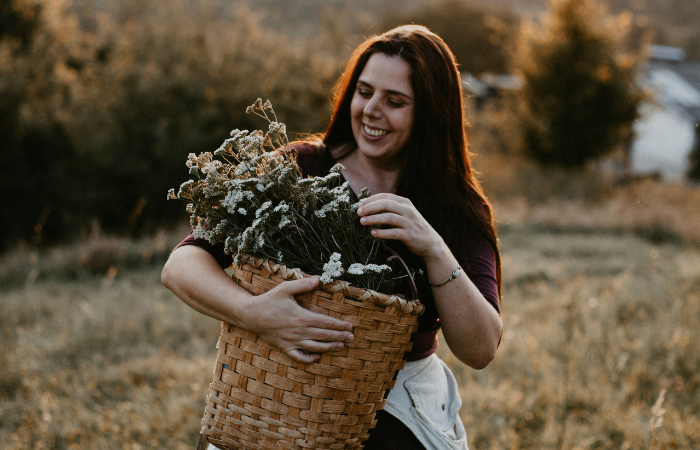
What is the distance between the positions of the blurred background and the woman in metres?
0.67

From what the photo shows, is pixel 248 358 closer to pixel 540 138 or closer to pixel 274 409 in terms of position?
pixel 274 409

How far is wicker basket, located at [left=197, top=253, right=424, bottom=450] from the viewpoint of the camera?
1339 millimetres

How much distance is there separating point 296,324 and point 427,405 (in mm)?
740

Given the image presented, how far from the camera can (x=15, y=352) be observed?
4.06 meters

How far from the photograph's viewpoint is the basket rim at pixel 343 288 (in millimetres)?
1309

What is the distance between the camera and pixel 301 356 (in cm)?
134

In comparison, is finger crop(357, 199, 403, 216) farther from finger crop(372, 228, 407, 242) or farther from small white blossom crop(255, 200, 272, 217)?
small white blossom crop(255, 200, 272, 217)

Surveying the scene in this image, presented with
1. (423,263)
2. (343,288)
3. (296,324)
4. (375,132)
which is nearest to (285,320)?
(296,324)

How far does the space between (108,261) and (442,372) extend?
6132 millimetres

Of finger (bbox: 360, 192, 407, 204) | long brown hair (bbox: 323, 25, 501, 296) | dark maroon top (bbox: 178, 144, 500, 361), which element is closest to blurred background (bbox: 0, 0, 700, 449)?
long brown hair (bbox: 323, 25, 501, 296)

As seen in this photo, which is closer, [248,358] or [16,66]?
[248,358]

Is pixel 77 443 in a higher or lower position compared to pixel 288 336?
lower

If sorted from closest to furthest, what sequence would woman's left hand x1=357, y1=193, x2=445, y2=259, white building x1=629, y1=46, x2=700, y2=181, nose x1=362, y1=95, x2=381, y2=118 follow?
1. woman's left hand x1=357, y1=193, x2=445, y2=259
2. nose x1=362, y1=95, x2=381, y2=118
3. white building x1=629, y1=46, x2=700, y2=181

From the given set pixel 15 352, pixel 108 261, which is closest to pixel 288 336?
pixel 15 352
